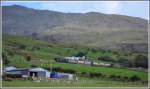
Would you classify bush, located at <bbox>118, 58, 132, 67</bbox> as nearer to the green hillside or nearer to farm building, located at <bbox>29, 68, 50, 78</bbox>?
the green hillside

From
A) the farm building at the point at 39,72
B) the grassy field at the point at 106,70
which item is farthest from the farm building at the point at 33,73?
the grassy field at the point at 106,70

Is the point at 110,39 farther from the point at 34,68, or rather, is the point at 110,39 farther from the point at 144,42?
the point at 34,68

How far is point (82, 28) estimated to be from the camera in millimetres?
5109

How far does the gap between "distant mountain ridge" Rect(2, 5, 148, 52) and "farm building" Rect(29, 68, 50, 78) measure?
15.3 inches

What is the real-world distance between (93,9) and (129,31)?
53cm

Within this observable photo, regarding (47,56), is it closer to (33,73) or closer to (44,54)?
(44,54)

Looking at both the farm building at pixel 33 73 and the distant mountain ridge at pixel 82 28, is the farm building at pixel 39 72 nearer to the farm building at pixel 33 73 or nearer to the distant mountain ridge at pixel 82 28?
the farm building at pixel 33 73

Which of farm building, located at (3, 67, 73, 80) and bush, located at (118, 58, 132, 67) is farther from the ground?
bush, located at (118, 58, 132, 67)

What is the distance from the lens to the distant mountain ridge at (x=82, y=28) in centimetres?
506

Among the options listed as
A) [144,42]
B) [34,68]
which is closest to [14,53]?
[34,68]

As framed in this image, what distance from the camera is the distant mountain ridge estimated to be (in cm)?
Answer: 506

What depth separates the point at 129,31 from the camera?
513cm

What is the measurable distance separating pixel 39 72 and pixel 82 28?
0.76 meters

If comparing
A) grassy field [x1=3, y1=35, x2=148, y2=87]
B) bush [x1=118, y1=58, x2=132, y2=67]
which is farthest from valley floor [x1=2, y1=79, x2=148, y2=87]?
bush [x1=118, y1=58, x2=132, y2=67]
